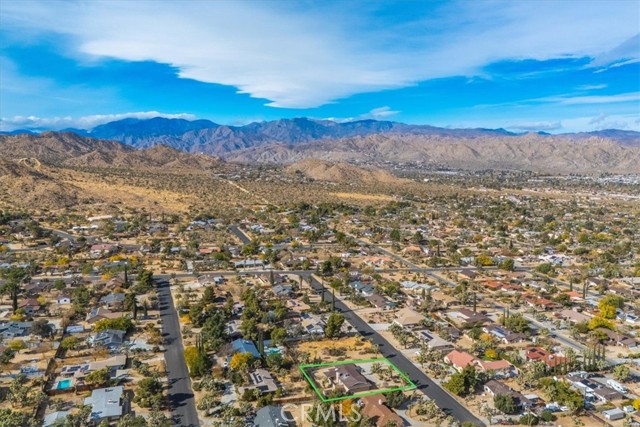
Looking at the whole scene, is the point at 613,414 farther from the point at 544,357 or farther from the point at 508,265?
the point at 508,265

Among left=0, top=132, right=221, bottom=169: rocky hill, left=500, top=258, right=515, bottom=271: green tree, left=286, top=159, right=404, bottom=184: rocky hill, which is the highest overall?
left=0, top=132, right=221, bottom=169: rocky hill

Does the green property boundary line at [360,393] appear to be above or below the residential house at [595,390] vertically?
below

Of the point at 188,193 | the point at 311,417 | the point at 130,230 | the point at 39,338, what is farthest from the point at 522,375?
the point at 188,193

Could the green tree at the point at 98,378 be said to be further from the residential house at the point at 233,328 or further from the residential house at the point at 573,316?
the residential house at the point at 573,316

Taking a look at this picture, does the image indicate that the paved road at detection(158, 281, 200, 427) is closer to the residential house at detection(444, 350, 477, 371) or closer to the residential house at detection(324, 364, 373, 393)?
the residential house at detection(324, 364, 373, 393)

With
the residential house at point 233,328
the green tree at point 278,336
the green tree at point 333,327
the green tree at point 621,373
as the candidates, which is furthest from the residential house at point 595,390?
the residential house at point 233,328

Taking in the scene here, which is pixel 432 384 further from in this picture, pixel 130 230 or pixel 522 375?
pixel 130 230

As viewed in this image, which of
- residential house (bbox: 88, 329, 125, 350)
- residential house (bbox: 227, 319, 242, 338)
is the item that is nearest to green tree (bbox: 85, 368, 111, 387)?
residential house (bbox: 88, 329, 125, 350)
